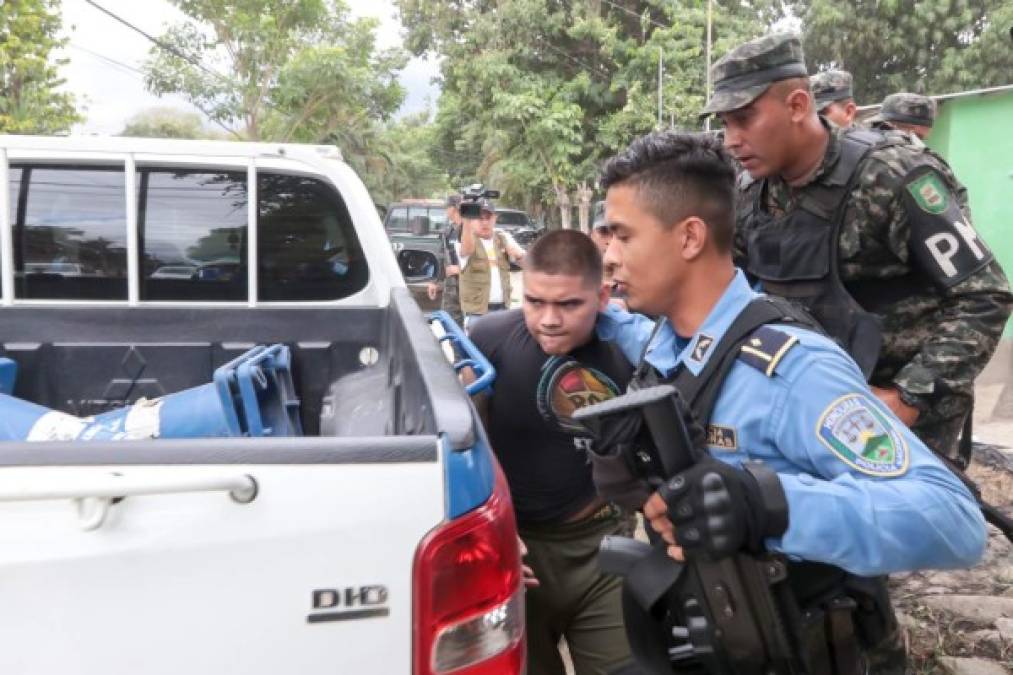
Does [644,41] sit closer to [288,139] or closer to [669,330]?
[288,139]

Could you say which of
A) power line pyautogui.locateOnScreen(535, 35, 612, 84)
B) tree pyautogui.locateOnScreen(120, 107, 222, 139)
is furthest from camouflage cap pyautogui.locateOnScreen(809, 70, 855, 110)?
tree pyautogui.locateOnScreen(120, 107, 222, 139)

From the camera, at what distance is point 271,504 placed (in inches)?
46.8

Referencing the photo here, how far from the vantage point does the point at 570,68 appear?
64.6 feet

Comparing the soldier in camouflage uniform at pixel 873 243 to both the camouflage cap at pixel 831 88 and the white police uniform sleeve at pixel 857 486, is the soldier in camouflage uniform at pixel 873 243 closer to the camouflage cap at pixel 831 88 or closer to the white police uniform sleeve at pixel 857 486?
the white police uniform sleeve at pixel 857 486

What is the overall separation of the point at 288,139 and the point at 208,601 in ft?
71.2

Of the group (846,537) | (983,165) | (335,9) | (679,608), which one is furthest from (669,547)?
(335,9)

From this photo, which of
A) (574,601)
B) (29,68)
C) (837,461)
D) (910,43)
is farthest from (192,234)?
(910,43)

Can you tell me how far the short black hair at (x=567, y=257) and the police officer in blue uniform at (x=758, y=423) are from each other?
550 millimetres

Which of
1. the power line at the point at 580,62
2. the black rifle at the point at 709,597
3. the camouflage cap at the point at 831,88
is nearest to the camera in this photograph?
the black rifle at the point at 709,597

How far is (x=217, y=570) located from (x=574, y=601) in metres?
1.31

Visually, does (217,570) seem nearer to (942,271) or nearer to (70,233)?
(942,271)

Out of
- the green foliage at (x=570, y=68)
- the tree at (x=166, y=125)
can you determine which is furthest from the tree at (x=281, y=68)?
the tree at (x=166, y=125)

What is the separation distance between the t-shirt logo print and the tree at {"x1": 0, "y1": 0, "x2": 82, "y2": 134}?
488 inches

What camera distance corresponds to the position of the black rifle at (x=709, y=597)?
1215 millimetres
